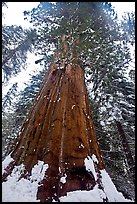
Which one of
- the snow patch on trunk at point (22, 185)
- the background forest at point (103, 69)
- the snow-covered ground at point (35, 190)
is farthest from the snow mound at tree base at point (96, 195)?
the background forest at point (103, 69)

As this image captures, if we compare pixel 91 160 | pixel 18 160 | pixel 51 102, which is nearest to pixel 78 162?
pixel 91 160

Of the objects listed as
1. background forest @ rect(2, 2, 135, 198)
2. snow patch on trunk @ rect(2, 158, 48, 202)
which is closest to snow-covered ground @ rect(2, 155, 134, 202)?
snow patch on trunk @ rect(2, 158, 48, 202)

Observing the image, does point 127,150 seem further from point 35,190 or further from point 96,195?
point 35,190

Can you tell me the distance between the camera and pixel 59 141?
13.4 feet

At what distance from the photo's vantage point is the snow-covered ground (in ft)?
10.7

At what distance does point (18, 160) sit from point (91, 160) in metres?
1.17

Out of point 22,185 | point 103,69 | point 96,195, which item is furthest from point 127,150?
point 22,185

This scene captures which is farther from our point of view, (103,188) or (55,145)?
(55,145)

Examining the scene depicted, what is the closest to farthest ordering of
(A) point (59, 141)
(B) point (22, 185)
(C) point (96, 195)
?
(C) point (96, 195) → (B) point (22, 185) → (A) point (59, 141)

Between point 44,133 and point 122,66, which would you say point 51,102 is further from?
point 122,66

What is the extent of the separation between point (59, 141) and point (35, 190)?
0.92 meters

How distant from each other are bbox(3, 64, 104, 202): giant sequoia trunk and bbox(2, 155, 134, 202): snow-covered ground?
0.08 metres

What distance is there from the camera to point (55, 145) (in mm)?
4012

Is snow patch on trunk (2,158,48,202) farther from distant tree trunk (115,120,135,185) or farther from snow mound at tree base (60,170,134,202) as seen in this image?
distant tree trunk (115,120,135,185)
